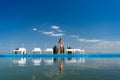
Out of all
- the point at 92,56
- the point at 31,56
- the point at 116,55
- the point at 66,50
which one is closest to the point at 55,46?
the point at 66,50

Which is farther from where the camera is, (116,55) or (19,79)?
(116,55)

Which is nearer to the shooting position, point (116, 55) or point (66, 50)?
point (66, 50)

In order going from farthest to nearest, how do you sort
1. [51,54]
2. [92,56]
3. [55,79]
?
[92,56] → [51,54] → [55,79]

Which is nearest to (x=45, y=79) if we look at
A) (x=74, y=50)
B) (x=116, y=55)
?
(x=74, y=50)

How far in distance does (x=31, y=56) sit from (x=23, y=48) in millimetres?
1065

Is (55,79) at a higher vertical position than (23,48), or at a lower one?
lower

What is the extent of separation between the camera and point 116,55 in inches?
746

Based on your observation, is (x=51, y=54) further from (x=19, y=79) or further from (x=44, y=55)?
(x=19, y=79)

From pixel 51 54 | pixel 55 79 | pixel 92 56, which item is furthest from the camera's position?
pixel 92 56

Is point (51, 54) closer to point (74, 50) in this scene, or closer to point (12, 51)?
point (74, 50)

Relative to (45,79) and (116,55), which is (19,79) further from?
(116,55)

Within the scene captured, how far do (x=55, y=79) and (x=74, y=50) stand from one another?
13004mm

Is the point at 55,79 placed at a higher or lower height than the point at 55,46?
lower

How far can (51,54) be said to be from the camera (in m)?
17.0
